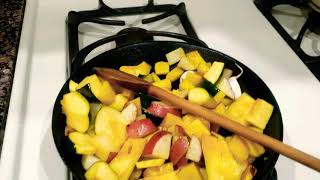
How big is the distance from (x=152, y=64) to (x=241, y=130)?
249 mm

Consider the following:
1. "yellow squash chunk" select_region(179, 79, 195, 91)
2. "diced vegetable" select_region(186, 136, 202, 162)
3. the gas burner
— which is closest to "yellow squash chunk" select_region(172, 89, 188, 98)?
"yellow squash chunk" select_region(179, 79, 195, 91)

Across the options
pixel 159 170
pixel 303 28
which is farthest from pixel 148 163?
pixel 303 28

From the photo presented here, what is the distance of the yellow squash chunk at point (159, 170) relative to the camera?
1.66 ft

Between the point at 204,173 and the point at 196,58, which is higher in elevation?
the point at 196,58

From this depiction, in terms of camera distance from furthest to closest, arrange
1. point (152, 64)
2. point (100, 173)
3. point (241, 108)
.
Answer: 1. point (152, 64)
2. point (241, 108)
3. point (100, 173)

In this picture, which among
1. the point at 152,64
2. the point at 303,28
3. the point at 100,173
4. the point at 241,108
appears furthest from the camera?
the point at 303,28

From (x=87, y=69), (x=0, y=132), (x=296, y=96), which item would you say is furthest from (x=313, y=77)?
(x=0, y=132)

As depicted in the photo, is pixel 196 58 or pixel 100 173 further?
pixel 196 58

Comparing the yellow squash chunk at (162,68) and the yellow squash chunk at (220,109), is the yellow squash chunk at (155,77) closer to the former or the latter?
the yellow squash chunk at (162,68)

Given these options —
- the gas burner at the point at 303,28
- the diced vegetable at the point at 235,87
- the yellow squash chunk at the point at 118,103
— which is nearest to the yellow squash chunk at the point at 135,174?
the yellow squash chunk at the point at 118,103

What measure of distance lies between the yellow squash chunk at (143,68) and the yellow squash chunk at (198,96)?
0.32ft

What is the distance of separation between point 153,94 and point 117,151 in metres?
0.11

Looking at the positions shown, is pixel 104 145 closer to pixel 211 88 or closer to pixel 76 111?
pixel 76 111

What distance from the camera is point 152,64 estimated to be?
0.69 m
